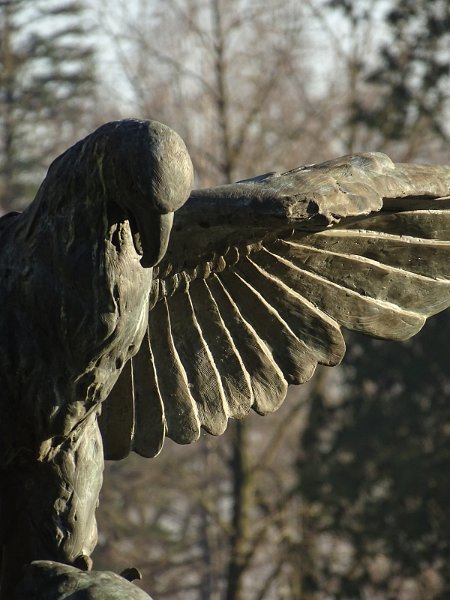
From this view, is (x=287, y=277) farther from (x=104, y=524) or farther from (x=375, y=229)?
(x=104, y=524)

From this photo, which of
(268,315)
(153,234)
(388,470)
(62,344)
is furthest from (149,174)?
(388,470)

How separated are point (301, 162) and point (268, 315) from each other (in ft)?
45.8

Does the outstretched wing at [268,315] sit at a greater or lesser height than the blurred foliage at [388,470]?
greater

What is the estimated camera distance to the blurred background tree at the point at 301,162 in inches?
617

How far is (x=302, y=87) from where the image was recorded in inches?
744

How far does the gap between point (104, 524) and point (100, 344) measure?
716 inches

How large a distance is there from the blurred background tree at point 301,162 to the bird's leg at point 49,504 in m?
10.9

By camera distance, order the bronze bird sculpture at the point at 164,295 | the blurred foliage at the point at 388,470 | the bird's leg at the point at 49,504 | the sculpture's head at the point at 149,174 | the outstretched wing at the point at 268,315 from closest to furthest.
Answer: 1. the sculpture's head at the point at 149,174
2. the bronze bird sculpture at the point at 164,295
3. the bird's leg at the point at 49,504
4. the outstretched wing at the point at 268,315
5. the blurred foliage at the point at 388,470

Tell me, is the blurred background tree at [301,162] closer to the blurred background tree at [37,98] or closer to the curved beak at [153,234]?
the blurred background tree at [37,98]

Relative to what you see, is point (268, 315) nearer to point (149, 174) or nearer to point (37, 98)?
point (149, 174)

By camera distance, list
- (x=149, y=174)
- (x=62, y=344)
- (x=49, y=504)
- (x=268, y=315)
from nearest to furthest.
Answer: (x=149, y=174), (x=62, y=344), (x=49, y=504), (x=268, y=315)

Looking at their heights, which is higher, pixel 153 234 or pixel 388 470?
pixel 153 234

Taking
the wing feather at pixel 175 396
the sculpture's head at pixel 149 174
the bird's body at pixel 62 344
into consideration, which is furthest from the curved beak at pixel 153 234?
the wing feather at pixel 175 396

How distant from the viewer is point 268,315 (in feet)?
14.4
